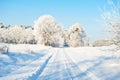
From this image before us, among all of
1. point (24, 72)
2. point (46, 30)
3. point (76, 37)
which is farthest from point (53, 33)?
point (24, 72)

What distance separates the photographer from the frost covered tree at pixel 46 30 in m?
86.8

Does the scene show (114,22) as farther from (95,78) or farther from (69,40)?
(69,40)

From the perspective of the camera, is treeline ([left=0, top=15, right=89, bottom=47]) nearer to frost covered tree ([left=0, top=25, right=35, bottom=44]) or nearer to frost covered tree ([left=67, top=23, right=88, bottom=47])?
frost covered tree ([left=67, top=23, right=88, bottom=47])

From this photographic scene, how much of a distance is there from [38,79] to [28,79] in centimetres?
49

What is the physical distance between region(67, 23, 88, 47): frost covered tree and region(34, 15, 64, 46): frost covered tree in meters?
13.9

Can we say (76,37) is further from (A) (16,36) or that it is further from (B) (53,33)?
(A) (16,36)

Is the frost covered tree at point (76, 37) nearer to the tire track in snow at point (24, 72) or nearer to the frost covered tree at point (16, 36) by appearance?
the frost covered tree at point (16, 36)

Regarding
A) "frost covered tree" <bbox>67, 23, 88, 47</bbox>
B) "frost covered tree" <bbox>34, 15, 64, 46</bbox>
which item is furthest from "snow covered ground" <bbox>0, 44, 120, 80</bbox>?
"frost covered tree" <bbox>67, 23, 88, 47</bbox>

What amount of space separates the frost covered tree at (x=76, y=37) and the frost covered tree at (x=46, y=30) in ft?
45.5

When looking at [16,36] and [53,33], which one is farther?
[16,36]

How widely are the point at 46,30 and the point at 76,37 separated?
1958cm

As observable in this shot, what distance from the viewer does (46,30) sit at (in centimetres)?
8688

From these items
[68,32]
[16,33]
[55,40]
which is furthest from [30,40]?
[55,40]

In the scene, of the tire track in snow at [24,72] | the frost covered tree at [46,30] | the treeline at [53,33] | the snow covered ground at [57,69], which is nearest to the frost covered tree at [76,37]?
the treeline at [53,33]
